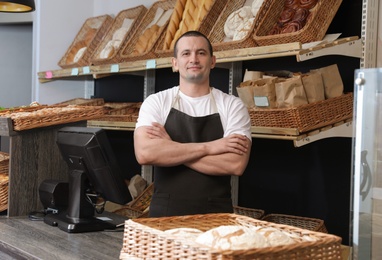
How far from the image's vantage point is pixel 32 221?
115 inches

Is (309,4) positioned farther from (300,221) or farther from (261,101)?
(300,221)

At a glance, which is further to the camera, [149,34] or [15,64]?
[15,64]

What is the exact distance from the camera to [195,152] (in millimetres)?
2553

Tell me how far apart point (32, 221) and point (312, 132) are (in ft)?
4.58

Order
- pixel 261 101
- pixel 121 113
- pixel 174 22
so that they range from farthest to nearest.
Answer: pixel 121 113 < pixel 174 22 < pixel 261 101

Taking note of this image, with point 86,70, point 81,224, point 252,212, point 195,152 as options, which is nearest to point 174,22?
point 86,70

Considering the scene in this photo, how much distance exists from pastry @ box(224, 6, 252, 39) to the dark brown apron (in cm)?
92

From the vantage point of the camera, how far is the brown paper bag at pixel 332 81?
9.91ft

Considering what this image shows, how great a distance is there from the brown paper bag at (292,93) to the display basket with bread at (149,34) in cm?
133

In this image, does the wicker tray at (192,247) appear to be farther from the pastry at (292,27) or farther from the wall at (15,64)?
the wall at (15,64)

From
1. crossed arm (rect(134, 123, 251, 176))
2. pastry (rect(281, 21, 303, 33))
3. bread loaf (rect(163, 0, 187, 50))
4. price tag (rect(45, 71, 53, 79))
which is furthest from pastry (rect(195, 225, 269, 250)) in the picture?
price tag (rect(45, 71, 53, 79))

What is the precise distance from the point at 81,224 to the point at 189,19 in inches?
70.2

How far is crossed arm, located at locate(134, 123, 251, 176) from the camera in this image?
2555 mm

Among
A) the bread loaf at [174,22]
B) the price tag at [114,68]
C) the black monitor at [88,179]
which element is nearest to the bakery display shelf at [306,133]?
the black monitor at [88,179]
